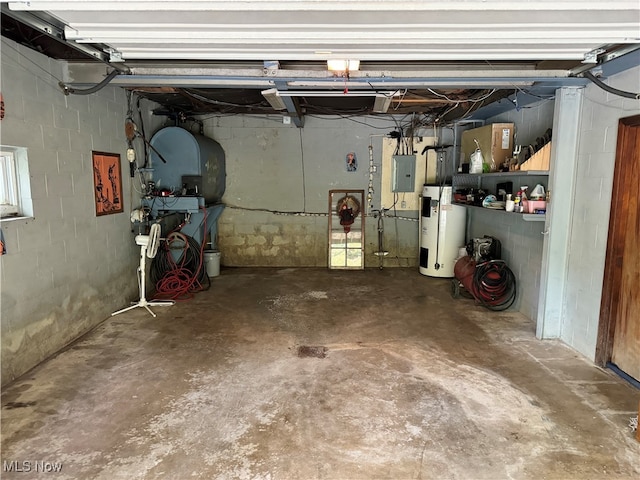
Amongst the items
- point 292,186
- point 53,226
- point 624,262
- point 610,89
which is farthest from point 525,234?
point 53,226

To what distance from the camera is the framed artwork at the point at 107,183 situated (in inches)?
157

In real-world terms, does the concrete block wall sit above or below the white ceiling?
below

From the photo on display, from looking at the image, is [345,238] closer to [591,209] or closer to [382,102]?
[382,102]

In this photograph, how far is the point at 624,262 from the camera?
9.66ft

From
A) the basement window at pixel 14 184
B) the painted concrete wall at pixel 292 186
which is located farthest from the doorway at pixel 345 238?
the basement window at pixel 14 184

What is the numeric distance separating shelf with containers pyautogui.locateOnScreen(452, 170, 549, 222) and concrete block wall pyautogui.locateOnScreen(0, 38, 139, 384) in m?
3.97

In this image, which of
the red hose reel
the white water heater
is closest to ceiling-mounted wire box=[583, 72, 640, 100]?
the red hose reel

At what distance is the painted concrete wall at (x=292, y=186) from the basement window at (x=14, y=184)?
3589 millimetres

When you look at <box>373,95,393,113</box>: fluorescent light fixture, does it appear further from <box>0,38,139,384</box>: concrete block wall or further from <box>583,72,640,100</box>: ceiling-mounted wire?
<box>0,38,139,384</box>: concrete block wall

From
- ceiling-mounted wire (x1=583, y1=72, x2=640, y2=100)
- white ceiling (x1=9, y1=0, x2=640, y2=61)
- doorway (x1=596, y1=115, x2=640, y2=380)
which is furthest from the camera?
doorway (x1=596, y1=115, x2=640, y2=380)

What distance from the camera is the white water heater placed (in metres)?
5.77

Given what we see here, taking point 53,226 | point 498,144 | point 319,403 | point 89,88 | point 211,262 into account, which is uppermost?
point 89,88

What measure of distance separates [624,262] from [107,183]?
4.55m

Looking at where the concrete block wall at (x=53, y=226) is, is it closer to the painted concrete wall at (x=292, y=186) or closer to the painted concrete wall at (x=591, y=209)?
the painted concrete wall at (x=292, y=186)
